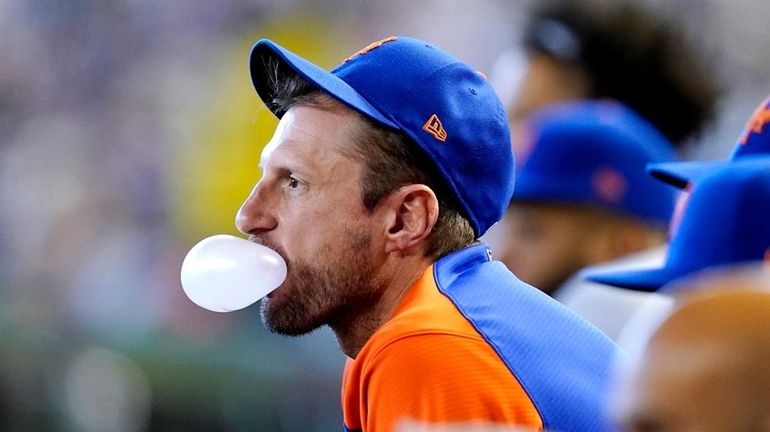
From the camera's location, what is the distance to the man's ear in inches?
87.0

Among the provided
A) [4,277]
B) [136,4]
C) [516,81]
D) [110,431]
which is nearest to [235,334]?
[110,431]

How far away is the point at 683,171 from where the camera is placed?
232 cm

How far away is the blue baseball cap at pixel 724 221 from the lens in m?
1.90

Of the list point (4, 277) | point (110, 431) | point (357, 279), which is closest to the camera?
point (357, 279)

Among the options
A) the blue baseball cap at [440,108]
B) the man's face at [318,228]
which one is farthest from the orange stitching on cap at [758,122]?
the man's face at [318,228]

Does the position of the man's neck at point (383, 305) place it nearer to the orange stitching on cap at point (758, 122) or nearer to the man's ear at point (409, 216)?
the man's ear at point (409, 216)

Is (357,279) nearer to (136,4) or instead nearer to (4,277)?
(4,277)

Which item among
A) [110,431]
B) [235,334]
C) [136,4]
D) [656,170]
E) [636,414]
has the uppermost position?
[636,414]

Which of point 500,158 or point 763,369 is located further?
point 500,158

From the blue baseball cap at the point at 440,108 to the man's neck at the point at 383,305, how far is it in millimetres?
146

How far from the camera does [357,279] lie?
2234 mm

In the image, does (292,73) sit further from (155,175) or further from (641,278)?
(155,175)

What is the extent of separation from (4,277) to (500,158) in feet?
15.7

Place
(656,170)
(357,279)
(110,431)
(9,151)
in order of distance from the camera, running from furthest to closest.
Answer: (9,151) < (110,431) < (656,170) < (357,279)
